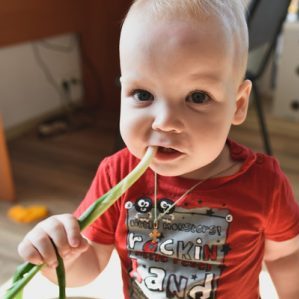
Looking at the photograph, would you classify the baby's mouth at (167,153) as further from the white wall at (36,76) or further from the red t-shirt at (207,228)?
the white wall at (36,76)

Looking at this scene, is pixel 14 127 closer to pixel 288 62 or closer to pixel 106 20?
pixel 106 20

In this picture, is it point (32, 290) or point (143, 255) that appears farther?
point (32, 290)

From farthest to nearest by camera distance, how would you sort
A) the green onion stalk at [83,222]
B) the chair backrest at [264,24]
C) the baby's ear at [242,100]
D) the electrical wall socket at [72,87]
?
the electrical wall socket at [72,87], the chair backrest at [264,24], the baby's ear at [242,100], the green onion stalk at [83,222]

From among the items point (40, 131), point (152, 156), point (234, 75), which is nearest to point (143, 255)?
point (152, 156)

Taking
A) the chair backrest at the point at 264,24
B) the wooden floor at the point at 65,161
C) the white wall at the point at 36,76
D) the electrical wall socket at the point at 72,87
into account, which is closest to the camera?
the chair backrest at the point at 264,24

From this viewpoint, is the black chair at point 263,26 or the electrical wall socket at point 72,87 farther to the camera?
the electrical wall socket at point 72,87

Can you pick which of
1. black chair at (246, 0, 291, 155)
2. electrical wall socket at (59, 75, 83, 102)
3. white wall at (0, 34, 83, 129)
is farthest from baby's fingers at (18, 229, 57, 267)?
electrical wall socket at (59, 75, 83, 102)

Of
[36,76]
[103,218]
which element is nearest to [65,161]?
[36,76]

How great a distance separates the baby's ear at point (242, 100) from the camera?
0.60 meters

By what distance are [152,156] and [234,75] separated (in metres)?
A: 0.14

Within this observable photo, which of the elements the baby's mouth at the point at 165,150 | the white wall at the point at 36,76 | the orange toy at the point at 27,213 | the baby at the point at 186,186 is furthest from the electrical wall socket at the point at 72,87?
the baby's mouth at the point at 165,150

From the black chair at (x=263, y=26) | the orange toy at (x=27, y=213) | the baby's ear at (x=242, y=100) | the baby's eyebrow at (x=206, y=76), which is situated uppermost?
the baby's eyebrow at (x=206, y=76)

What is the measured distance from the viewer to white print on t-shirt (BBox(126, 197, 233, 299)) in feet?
1.98

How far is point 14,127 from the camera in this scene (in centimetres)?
216
